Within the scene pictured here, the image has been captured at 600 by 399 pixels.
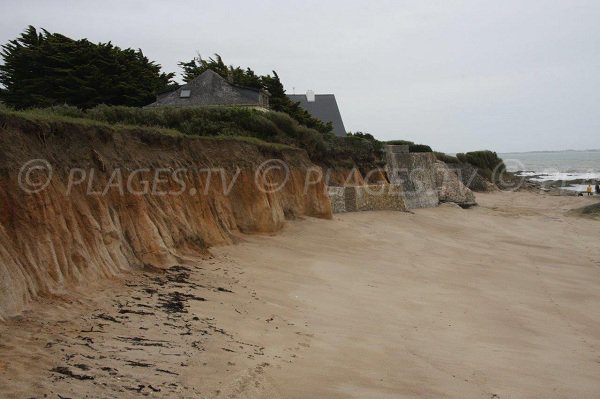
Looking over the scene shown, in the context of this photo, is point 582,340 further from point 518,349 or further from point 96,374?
point 96,374

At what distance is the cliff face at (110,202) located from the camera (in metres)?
7.04

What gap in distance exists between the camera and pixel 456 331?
28.2ft

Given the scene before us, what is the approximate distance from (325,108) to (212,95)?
15557 millimetres

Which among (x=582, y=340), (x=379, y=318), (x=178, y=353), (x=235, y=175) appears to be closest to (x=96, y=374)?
(x=178, y=353)

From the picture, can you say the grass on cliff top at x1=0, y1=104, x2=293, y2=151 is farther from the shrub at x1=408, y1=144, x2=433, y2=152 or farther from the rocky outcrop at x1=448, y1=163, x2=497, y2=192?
the rocky outcrop at x1=448, y1=163, x2=497, y2=192

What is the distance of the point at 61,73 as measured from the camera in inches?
956

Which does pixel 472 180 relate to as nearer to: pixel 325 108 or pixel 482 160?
pixel 482 160

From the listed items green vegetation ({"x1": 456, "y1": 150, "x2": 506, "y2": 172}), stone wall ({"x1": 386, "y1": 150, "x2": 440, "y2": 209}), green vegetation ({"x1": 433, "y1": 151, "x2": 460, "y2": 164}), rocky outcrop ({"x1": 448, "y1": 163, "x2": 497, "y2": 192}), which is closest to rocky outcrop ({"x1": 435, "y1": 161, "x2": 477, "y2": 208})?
stone wall ({"x1": 386, "y1": 150, "x2": 440, "y2": 209})

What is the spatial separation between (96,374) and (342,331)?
380 centimetres

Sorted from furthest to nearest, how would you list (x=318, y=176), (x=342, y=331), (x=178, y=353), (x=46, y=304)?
(x=318, y=176), (x=342, y=331), (x=46, y=304), (x=178, y=353)

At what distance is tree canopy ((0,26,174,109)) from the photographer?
78.8ft

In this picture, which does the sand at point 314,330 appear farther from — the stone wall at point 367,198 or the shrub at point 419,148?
the shrub at point 419,148

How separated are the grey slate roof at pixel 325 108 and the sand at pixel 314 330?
2735 cm

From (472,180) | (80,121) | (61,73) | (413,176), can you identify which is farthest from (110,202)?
(472,180)
